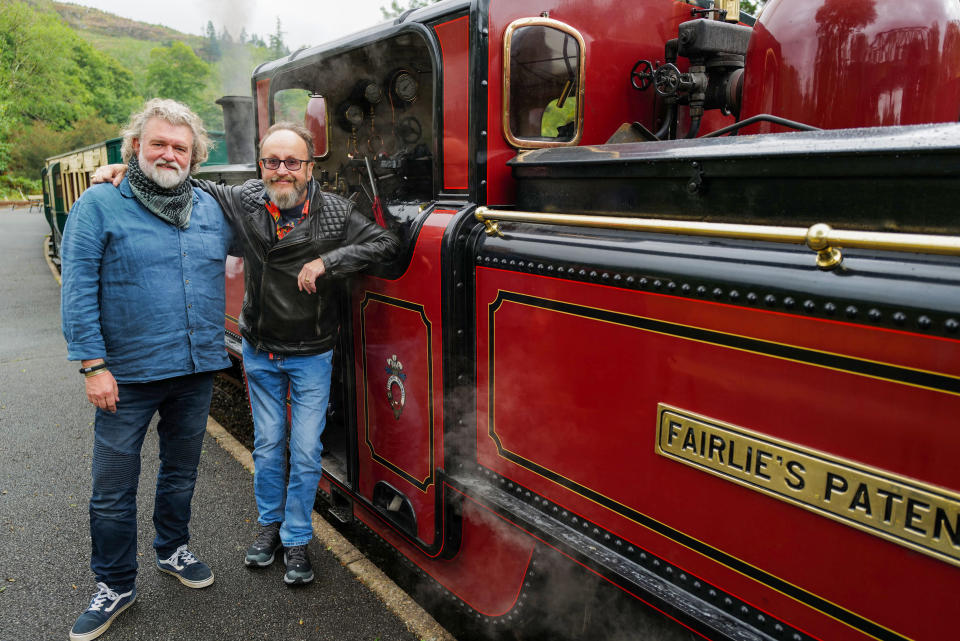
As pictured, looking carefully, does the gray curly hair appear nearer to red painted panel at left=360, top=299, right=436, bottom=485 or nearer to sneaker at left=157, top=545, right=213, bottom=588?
red painted panel at left=360, top=299, right=436, bottom=485

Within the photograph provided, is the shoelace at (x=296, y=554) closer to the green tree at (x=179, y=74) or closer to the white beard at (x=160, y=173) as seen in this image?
the white beard at (x=160, y=173)

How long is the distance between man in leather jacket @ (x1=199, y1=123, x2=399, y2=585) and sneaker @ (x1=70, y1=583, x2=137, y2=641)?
50cm

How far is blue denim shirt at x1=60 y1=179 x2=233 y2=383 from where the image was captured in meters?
2.21

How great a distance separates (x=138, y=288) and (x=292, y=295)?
0.56 m

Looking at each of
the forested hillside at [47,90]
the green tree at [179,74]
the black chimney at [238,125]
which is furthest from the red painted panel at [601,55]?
the green tree at [179,74]

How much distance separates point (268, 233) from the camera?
8.48 ft

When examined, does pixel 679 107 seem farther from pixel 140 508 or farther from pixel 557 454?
pixel 140 508

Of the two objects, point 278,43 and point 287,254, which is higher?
point 278,43

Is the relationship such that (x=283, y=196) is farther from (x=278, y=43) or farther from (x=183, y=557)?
(x=278, y=43)

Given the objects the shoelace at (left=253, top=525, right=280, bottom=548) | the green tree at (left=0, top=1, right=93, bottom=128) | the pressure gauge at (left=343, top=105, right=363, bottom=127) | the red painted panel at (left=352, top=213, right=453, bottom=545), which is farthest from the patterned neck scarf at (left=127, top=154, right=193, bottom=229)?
the green tree at (left=0, top=1, right=93, bottom=128)

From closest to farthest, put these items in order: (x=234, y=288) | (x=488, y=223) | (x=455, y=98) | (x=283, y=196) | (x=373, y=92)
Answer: (x=488, y=223) → (x=455, y=98) → (x=283, y=196) → (x=373, y=92) → (x=234, y=288)

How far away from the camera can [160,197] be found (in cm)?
234

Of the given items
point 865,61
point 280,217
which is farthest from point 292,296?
point 865,61

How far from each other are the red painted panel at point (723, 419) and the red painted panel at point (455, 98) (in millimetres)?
420
